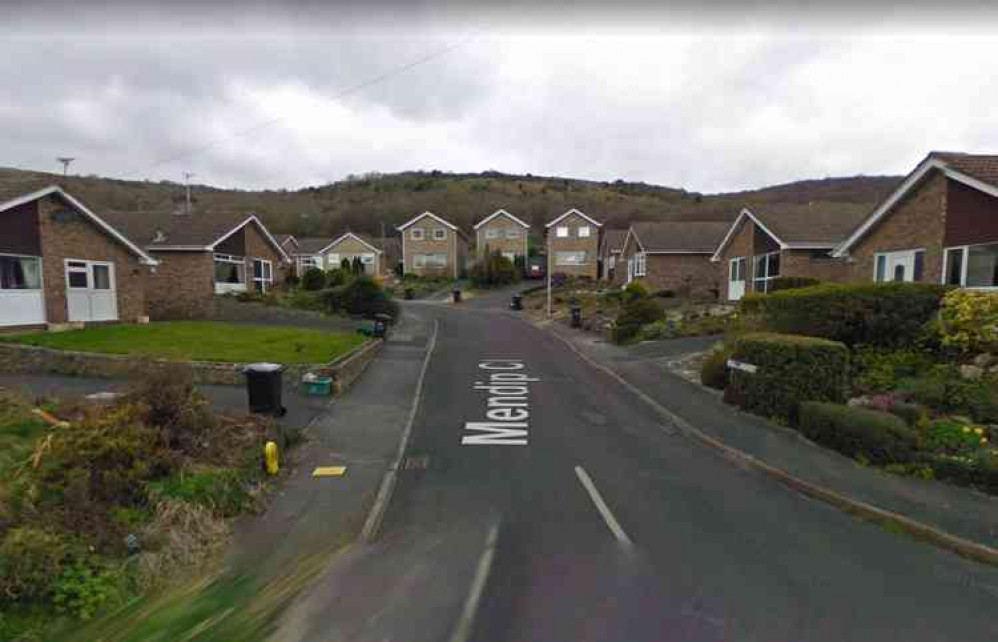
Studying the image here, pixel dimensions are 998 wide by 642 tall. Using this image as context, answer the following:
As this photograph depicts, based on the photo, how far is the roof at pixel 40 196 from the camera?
14695 mm

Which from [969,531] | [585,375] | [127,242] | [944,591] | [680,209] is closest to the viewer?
[944,591]

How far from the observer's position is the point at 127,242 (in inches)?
722

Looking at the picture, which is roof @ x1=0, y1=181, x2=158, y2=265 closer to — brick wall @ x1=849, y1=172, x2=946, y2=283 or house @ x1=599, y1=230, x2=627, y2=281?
brick wall @ x1=849, y1=172, x2=946, y2=283

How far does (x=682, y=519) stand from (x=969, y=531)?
2.95 metres

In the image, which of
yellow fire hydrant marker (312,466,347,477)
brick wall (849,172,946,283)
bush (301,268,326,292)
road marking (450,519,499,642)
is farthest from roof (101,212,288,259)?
brick wall (849,172,946,283)

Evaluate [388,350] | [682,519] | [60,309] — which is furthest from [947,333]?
[60,309]

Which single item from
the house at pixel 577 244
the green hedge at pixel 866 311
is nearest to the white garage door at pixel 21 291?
the green hedge at pixel 866 311

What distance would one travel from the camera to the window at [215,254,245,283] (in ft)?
83.0

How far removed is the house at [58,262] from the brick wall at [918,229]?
2689 centimetres

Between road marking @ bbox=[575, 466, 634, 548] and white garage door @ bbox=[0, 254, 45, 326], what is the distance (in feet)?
59.6

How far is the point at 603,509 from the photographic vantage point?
577 cm

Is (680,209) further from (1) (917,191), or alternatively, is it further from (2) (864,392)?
(2) (864,392)

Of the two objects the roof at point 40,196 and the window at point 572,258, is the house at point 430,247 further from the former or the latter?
the roof at point 40,196

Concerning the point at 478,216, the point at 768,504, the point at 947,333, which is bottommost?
the point at 768,504
